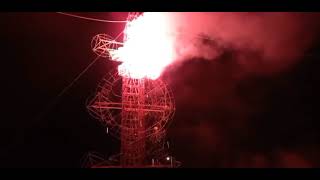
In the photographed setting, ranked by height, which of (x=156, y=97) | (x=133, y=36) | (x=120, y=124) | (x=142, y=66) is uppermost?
(x=133, y=36)

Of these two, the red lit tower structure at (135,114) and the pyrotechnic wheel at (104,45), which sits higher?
the pyrotechnic wheel at (104,45)

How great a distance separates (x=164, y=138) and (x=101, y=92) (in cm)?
109

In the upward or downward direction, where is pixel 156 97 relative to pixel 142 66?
downward

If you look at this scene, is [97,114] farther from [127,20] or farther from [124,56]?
[127,20]

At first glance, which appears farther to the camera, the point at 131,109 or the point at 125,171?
the point at 131,109

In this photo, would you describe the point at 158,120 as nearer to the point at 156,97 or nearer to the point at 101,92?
the point at 156,97

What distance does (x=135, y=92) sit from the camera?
210 inches

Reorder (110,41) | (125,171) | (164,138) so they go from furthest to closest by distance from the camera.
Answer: (164,138) < (110,41) < (125,171)

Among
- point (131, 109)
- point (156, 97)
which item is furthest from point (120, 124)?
point (156, 97)

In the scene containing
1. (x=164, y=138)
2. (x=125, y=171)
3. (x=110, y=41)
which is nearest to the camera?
(x=125, y=171)

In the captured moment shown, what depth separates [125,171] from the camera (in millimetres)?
2350

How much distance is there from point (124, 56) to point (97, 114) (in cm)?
86

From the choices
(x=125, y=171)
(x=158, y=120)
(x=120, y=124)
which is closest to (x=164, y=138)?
(x=158, y=120)

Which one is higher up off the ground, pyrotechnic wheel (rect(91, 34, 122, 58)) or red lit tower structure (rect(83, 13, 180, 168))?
pyrotechnic wheel (rect(91, 34, 122, 58))
